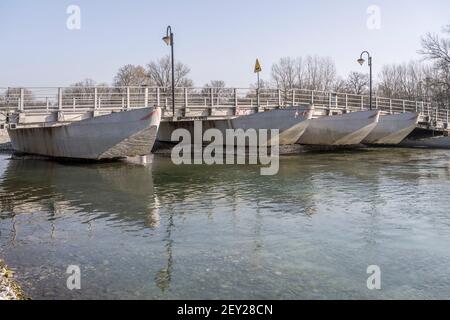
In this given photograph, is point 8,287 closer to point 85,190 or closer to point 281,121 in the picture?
point 85,190

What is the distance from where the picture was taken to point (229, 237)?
29.2ft

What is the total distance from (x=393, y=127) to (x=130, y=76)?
44500mm

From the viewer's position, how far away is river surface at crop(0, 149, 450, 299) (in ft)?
20.8

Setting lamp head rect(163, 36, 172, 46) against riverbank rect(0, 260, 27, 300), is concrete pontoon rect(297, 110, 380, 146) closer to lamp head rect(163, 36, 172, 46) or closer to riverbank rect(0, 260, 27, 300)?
lamp head rect(163, 36, 172, 46)

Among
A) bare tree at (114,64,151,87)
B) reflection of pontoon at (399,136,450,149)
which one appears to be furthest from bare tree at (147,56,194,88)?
reflection of pontoon at (399,136,450,149)

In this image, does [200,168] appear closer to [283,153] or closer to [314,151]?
[283,153]

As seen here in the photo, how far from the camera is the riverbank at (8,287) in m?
5.41

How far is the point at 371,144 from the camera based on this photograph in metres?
39.0

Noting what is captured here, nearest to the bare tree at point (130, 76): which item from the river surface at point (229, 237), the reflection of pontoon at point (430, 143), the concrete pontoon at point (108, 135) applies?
the reflection of pontoon at point (430, 143)

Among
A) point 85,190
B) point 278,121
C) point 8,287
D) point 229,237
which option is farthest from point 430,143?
point 8,287

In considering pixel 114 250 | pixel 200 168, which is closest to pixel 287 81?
pixel 200 168

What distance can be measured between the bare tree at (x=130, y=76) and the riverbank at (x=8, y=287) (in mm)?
64528

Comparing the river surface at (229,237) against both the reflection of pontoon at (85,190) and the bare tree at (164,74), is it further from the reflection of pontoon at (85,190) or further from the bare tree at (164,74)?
the bare tree at (164,74)
